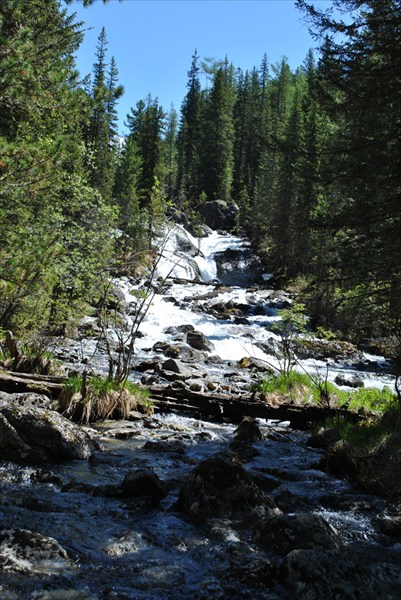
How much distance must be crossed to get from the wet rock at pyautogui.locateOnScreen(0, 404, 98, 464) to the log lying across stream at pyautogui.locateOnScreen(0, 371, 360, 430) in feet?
8.38

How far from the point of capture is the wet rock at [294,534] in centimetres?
417

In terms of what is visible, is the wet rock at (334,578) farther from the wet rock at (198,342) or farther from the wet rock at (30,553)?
the wet rock at (198,342)

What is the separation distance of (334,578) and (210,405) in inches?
261

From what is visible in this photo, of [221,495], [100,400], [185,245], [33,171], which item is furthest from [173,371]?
[185,245]

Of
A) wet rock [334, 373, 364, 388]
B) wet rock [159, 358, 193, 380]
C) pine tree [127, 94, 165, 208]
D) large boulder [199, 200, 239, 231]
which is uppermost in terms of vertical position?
pine tree [127, 94, 165, 208]

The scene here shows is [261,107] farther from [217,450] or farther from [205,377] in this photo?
[217,450]

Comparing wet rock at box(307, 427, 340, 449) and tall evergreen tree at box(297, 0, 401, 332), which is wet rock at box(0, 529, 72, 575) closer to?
tall evergreen tree at box(297, 0, 401, 332)

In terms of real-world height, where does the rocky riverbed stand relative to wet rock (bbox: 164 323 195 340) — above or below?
below

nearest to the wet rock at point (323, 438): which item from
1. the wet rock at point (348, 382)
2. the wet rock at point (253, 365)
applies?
the wet rock at point (348, 382)

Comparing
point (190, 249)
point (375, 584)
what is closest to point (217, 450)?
point (375, 584)

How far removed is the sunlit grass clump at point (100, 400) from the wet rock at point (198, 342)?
412 inches

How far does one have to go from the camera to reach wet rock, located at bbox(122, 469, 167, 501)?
538 cm

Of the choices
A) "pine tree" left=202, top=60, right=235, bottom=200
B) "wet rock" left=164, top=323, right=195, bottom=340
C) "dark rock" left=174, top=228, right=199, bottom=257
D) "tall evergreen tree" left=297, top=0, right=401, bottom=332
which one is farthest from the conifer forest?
"pine tree" left=202, top=60, right=235, bottom=200

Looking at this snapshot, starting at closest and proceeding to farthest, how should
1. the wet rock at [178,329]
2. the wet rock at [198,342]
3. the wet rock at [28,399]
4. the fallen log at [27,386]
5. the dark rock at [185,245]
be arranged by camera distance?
the wet rock at [28,399]
the fallen log at [27,386]
the wet rock at [198,342]
the wet rock at [178,329]
the dark rock at [185,245]
